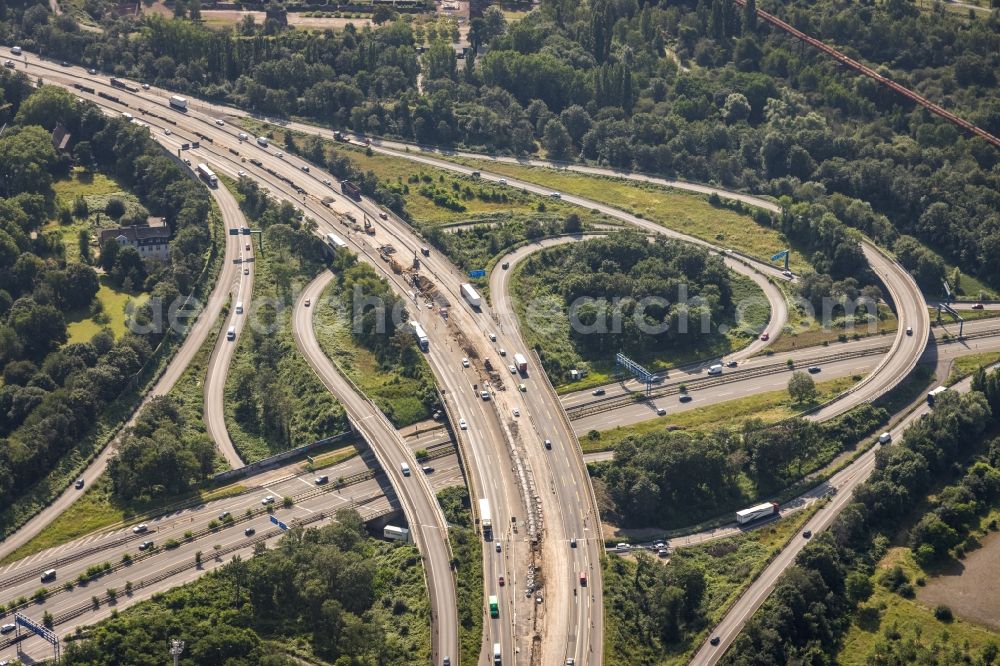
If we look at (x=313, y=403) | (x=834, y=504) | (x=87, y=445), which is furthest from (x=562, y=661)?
(x=87, y=445)

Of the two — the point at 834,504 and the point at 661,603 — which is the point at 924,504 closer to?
the point at 834,504

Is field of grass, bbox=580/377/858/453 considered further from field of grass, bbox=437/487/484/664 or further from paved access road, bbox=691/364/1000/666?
field of grass, bbox=437/487/484/664

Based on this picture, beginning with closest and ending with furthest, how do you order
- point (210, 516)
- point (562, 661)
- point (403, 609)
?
point (562, 661) → point (403, 609) → point (210, 516)

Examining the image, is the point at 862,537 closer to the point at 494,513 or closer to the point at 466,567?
the point at 494,513

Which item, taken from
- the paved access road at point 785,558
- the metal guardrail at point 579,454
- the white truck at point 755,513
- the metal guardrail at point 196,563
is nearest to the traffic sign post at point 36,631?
the metal guardrail at point 196,563

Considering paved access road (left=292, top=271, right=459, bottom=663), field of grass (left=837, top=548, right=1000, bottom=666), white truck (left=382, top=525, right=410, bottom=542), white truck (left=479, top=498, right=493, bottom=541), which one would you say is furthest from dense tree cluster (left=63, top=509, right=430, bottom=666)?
field of grass (left=837, top=548, right=1000, bottom=666)

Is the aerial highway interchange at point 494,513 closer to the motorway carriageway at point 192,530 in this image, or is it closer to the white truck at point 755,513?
the motorway carriageway at point 192,530

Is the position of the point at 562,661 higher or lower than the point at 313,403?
lower

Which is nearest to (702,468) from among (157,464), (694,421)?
(694,421)
